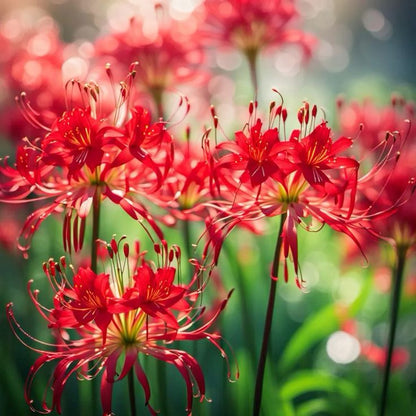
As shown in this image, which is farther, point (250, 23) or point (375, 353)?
point (375, 353)

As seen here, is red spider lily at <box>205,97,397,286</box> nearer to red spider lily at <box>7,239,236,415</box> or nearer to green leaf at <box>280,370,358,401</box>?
red spider lily at <box>7,239,236,415</box>

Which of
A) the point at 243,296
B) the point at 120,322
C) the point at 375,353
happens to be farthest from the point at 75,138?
A: the point at 375,353

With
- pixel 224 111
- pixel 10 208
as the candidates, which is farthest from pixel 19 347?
pixel 224 111

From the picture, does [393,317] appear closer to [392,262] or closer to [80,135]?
[392,262]

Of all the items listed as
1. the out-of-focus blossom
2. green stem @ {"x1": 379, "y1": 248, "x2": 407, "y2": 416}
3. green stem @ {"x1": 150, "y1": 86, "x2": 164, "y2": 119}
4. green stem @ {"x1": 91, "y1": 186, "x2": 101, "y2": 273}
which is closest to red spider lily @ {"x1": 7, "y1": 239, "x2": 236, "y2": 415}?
green stem @ {"x1": 91, "y1": 186, "x2": 101, "y2": 273}

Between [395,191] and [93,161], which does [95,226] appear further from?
[395,191]

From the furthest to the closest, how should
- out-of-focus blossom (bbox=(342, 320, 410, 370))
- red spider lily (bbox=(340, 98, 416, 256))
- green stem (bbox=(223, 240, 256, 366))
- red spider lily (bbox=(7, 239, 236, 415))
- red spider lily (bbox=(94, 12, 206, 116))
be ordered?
out-of-focus blossom (bbox=(342, 320, 410, 370)) → red spider lily (bbox=(94, 12, 206, 116)) → green stem (bbox=(223, 240, 256, 366)) → red spider lily (bbox=(340, 98, 416, 256)) → red spider lily (bbox=(7, 239, 236, 415))
